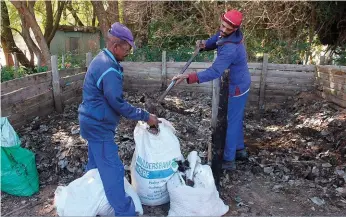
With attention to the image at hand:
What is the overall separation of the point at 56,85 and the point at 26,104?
849 mm

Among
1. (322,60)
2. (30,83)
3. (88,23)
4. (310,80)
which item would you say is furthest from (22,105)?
(88,23)

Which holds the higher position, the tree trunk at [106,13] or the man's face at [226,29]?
the tree trunk at [106,13]

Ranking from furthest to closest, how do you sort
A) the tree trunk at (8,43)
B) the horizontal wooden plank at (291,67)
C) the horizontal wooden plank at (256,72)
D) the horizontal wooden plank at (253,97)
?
the tree trunk at (8,43) < the horizontal wooden plank at (253,97) < the horizontal wooden plank at (256,72) < the horizontal wooden plank at (291,67)

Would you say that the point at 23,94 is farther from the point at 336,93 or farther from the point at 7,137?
the point at 336,93

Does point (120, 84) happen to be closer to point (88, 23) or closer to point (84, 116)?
point (84, 116)

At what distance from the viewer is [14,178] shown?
3100mm

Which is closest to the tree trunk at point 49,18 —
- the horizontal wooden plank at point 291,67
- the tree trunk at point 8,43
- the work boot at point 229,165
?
the tree trunk at point 8,43

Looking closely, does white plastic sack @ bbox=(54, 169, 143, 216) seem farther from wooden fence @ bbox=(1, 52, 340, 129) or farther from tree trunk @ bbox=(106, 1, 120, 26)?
tree trunk @ bbox=(106, 1, 120, 26)

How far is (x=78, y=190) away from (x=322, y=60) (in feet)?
22.5

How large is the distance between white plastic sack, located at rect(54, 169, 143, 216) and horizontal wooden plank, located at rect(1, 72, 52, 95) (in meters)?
2.30

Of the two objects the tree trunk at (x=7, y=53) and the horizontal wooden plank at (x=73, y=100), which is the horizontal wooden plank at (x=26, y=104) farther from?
the tree trunk at (x=7, y=53)

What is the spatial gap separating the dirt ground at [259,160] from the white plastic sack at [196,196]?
29 cm

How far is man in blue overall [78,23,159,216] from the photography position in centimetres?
235

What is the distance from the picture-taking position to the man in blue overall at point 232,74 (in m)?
3.33
